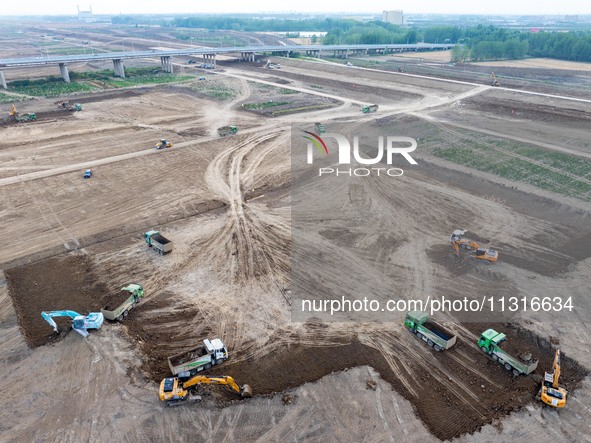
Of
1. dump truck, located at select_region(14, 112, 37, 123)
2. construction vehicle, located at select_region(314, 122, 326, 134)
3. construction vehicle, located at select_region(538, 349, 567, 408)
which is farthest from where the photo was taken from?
dump truck, located at select_region(14, 112, 37, 123)

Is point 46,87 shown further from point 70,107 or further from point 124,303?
point 124,303

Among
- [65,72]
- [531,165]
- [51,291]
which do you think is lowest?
[51,291]

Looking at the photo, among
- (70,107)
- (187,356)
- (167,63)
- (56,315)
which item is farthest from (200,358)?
(167,63)

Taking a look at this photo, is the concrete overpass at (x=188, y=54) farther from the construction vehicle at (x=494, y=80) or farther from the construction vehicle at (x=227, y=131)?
the construction vehicle at (x=494, y=80)

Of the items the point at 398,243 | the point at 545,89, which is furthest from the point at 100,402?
the point at 545,89

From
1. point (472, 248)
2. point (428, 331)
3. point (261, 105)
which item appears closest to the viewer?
point (428, 331)

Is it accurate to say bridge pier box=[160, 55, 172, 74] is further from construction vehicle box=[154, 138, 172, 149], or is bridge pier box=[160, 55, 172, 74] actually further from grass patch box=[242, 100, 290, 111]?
construction vehicle box=[154, 138, 172, 149]

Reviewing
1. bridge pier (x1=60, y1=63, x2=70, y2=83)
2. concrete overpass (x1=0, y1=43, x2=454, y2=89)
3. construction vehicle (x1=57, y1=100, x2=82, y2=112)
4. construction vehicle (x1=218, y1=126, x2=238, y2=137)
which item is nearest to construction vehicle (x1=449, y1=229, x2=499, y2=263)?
construction vehicle (x1=218, y1=126, x2=238, y2=137)

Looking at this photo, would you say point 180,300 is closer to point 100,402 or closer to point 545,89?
point 100,402
